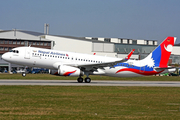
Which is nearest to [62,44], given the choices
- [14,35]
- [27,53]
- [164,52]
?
[14,35]

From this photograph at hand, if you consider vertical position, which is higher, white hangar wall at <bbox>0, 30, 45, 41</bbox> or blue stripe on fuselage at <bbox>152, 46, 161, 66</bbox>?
white hangar wall at <bbox>0, 30, 45, 41</bbox>

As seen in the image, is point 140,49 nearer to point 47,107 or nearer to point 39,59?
point 39,59

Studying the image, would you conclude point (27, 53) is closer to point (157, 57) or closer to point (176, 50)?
point (157, 57)

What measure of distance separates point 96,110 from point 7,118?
Result: 17.0 ft

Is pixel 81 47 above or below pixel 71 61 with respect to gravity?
above

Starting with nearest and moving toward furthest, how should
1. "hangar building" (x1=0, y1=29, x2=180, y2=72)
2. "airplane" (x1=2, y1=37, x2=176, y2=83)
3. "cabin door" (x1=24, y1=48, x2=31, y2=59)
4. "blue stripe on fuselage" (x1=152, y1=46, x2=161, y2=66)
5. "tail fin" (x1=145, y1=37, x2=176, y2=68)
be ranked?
"airplane" (x1=2, y1=37, x2=176, y2=83)
"cabin door" (x1=24, y1=48, x2=31, y2=59)
"tail fin" (x1=145, y1=37, x2=176, y2=68)
"blue stripe on fuselage" (x1=152, y1=46, x2=161, y2=66)
"hangar building" (x1=0, y1=29, x2=180, y2=72)

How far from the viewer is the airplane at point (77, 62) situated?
40584 millimetres

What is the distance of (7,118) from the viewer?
44.5ft

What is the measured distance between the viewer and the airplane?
40584 mm

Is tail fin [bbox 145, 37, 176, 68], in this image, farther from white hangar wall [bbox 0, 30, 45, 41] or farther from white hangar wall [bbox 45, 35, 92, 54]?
white hangar wall [bbox 0, 30, 45, 41]

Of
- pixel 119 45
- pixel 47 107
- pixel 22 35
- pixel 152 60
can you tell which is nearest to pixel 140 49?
pixel 119 45

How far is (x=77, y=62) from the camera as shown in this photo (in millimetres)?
42438

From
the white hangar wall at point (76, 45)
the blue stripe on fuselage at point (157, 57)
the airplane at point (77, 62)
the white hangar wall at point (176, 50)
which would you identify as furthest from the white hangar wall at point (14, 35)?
the blue stripe on fuselage at point (157, 57)

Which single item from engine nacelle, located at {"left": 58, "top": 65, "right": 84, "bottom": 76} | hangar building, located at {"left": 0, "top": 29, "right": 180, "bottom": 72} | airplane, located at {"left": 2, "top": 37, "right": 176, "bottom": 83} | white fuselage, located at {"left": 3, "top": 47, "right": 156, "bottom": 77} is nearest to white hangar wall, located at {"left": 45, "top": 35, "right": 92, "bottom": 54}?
hangar building, located at {"left": 0, "top": 29, "right": 180, "bottom": 72}
